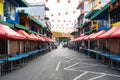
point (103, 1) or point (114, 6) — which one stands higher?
point (103, 1)

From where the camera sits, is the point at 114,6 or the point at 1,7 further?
the point at 114,6

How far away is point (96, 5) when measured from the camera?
39125mm

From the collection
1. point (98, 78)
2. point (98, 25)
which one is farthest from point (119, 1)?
point (98, 25)

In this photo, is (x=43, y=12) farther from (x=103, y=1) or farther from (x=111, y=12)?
(x=111, y=12)

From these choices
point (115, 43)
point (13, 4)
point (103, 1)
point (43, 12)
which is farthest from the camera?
point (43, 12)

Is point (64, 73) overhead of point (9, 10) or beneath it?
beneath

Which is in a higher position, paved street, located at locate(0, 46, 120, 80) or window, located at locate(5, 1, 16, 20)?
window, located at locate(5, 1, 16, 20)

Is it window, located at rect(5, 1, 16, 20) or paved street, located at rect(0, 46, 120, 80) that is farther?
window, located at rect(5, 1, 16, 20)

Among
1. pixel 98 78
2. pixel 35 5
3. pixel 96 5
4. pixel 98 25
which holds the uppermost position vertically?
pixel 35 5

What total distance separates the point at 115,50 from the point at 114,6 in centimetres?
484

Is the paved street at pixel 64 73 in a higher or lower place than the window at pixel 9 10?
lower

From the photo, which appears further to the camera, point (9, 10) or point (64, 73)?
point (9, 10)

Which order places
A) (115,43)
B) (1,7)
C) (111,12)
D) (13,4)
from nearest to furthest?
(1,7) → (115,43) → (13,4) → (111,12)

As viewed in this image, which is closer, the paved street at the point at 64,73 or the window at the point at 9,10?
the paved street at the point at 64,73
